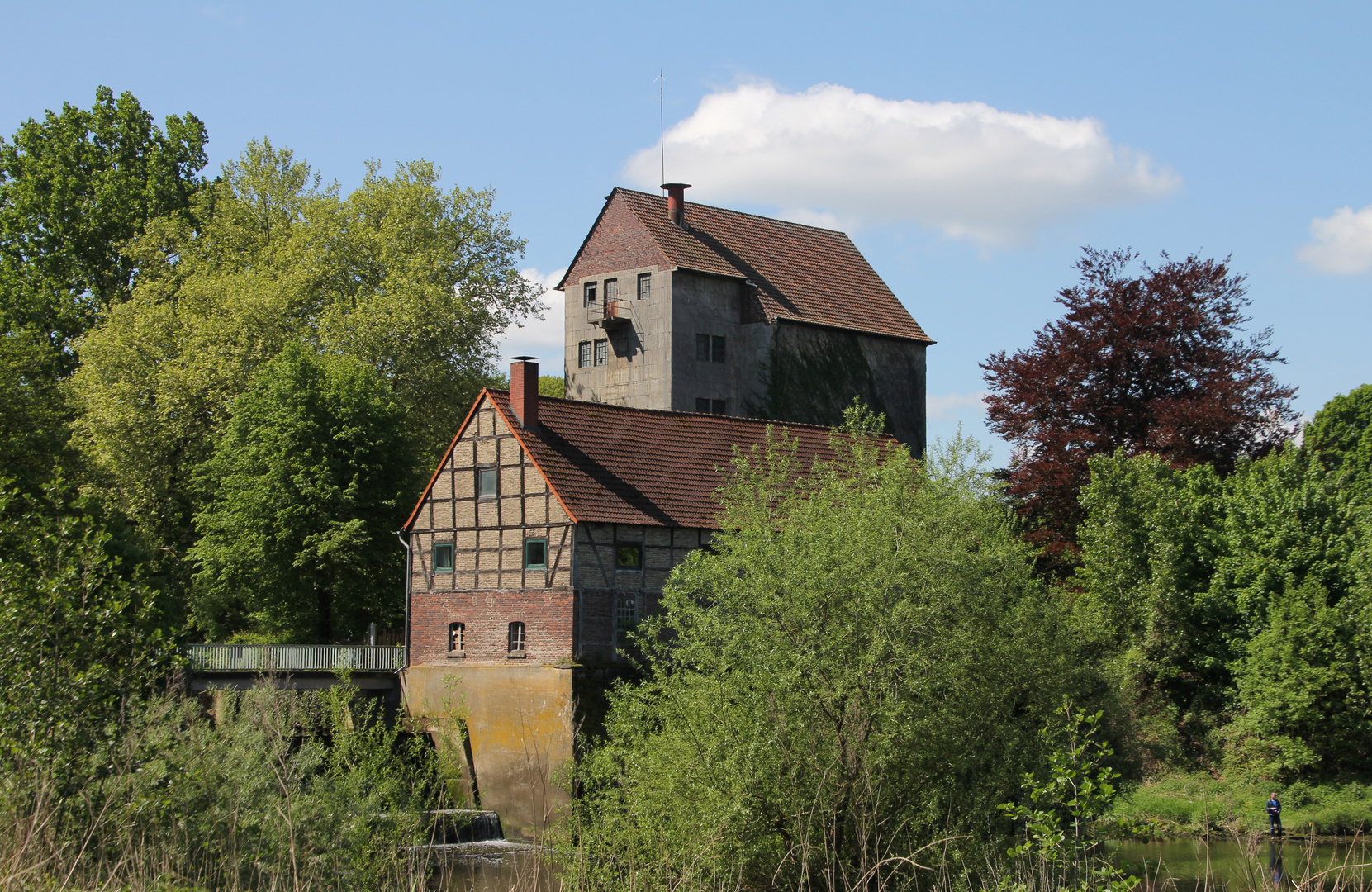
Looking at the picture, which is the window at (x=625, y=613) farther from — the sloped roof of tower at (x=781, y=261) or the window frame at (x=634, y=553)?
the sloped roof of tower at (x=781, y=261)

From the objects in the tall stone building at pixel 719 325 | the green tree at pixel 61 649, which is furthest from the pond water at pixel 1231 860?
the tall stone building at pixel 719 325

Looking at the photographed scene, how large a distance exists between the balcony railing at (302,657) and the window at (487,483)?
152 inches

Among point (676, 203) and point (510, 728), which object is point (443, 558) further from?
point (676, 203)

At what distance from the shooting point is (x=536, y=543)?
2592cm

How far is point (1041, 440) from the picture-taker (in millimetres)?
31844

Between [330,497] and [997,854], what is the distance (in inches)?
806

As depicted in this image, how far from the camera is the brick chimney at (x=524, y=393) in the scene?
87.5 feet

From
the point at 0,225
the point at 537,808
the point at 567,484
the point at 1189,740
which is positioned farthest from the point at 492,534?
the point at 0,225

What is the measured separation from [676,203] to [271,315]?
1143 cm

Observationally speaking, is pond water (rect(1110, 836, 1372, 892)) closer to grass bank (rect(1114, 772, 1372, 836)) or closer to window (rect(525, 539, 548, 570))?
grass bank (rect(1114, 772, 1372, 836))

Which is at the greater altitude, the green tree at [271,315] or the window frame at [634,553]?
the green tree at [271,315]

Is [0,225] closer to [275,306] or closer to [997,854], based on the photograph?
[275,306]

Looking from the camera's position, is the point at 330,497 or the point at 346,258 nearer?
the point at 330,497

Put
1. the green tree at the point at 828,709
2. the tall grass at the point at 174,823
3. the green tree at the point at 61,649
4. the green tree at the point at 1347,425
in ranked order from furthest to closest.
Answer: the green tree at the point at 1347,425 → the green tree at the point at 828,709 → the green tree at the point at 61,649 → the tall grass at the point at 174,823
